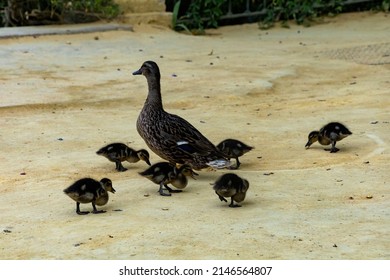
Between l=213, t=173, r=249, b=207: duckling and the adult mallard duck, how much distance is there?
3.01ft

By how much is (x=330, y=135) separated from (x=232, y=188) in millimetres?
2164

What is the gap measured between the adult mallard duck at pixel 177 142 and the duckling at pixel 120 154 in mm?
188

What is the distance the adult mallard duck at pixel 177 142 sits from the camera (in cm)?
923

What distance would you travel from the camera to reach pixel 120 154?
9539 mm

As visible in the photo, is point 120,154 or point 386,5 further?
point 386,5

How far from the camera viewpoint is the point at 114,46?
16.0m

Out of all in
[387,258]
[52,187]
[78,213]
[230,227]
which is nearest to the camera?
[387,258]

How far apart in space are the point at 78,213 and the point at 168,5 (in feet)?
36.2

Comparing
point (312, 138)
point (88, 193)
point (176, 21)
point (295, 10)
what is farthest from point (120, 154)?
point (295, 10)

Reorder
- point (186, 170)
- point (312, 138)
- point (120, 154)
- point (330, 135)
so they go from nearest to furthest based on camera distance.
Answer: point (186, 170), point (120, 154), point (330, 135), point (312, 138)

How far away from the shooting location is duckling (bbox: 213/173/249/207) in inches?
319

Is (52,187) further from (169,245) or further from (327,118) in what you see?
(327,118)

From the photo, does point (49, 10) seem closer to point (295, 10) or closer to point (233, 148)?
point (295, 10)

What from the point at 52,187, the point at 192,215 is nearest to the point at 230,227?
the point at 192,215
